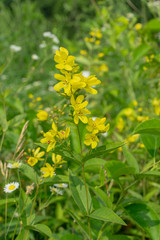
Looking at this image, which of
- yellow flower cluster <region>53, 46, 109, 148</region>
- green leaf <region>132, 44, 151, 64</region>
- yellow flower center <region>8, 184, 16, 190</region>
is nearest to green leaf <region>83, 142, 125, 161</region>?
yellow flower cluster <region>53, 46, 109, 148</region>

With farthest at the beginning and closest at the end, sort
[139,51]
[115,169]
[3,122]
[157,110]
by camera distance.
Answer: [139,51]
[157,110]
[3,122]
[115,169]

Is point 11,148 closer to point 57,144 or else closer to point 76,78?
point 57,144

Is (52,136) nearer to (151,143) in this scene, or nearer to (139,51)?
(151,143)

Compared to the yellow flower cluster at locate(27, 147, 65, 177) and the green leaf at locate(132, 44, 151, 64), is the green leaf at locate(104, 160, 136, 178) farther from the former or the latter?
the green leaf at locate(132, 44, 151, 64)

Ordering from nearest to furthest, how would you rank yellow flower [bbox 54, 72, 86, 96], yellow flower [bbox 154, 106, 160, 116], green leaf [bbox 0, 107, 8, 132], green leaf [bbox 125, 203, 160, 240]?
yellow flower [bbox 54, 72, 86, 96]
green leaf [bbox 125, 203, 160, 240]
green leaf [bbox 0, 107, 8, 132]
yellow flower [bbox 154, 106, 160, 116]

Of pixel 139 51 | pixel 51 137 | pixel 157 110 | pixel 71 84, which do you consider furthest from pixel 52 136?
pixel 139 51

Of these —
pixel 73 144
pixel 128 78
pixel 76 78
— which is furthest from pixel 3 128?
pixel 128 78

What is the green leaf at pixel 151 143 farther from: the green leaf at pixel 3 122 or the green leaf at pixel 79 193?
the green leaf at pixel 3 122

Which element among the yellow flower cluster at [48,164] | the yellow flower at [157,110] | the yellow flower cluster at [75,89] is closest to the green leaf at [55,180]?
the yellow flower cluster at [48,164]
